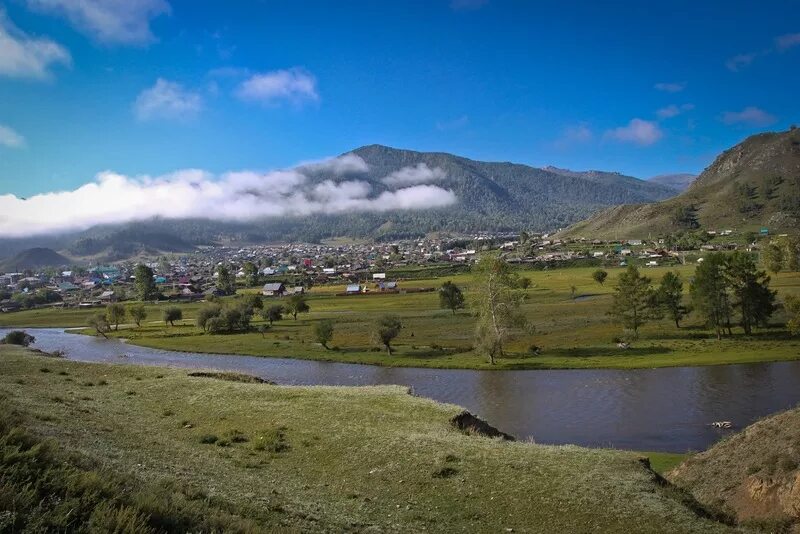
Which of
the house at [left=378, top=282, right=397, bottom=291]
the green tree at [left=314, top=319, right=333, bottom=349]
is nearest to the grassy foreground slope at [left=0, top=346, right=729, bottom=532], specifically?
the green tree at [left=314, top=319, right=333, bottom=349]

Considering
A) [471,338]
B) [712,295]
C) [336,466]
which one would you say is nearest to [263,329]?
[471,338]

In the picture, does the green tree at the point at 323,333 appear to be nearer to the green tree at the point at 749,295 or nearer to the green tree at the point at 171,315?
the green tree at the point at 171,315

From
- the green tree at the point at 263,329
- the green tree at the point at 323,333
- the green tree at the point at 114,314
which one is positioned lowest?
the green tree at the point at 263,329

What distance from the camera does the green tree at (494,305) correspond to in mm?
63781

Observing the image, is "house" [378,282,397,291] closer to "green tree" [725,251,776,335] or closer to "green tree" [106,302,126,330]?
"green tree" [106,302,126,330]

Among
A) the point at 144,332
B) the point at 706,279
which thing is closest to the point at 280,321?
the point at 144,332

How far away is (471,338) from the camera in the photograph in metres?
78.5

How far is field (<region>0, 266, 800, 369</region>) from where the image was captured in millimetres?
60906

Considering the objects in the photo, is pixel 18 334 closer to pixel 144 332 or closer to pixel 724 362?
pixel 144 332

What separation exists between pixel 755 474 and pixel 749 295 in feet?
188

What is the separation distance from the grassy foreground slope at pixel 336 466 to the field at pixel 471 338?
39.3 m

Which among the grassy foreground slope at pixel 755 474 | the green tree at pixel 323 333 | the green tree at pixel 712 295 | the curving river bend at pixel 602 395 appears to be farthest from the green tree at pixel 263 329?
the grassy foreground slope at pixel 755 474

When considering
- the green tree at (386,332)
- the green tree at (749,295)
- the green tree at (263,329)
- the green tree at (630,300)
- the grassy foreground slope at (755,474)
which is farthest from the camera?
the green tree at (263,329)

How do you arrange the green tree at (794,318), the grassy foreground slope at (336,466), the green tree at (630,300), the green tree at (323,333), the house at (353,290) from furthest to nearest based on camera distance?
the house at (353,290) < the green tree at (323,333) < the green tree at (630,300) < the green tree at (794,318) < the grassy foreground slope at (336,466)
